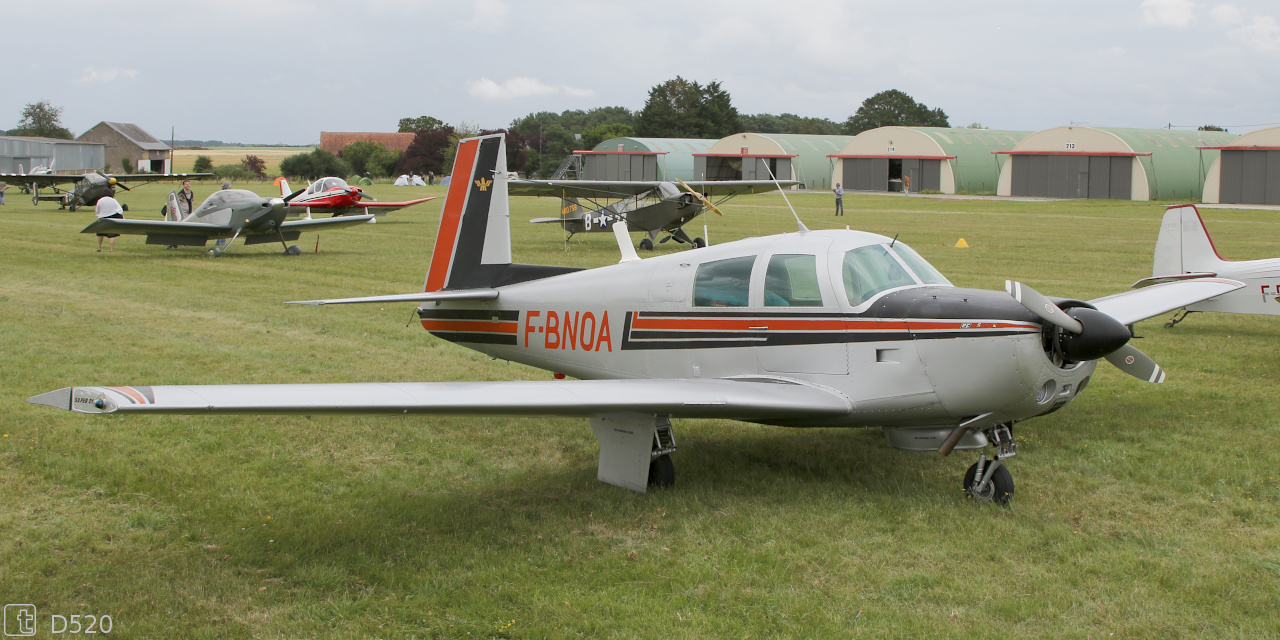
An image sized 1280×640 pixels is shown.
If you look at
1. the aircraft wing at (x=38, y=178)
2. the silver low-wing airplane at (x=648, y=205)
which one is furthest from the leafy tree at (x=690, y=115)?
the silver low-wing airplane at (x=648, y=205)

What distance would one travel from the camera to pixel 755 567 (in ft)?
16.5

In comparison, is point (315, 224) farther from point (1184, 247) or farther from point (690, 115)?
point (690, 115)

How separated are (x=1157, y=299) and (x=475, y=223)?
6.33 meters

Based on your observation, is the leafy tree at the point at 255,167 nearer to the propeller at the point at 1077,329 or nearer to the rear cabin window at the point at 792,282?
the rear cabin window at the point at 792,282

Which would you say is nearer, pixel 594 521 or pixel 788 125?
pixel 594 521

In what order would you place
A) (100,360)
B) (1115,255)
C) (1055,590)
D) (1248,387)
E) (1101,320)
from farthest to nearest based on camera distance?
(1115,255) < (100,360) < (1248,387) < (1101,320) < (1055,590)

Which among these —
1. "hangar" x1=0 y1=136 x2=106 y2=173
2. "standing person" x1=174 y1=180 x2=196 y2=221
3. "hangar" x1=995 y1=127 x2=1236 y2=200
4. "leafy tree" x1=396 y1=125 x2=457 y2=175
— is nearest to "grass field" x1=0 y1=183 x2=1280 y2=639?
"standing person" x1=174 y1=180 x2=196 y2=221

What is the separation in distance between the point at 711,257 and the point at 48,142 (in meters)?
106

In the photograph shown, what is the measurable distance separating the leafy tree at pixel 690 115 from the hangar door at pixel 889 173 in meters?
36.0

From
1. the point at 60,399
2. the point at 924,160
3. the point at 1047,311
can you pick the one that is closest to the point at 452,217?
the point at 60,399

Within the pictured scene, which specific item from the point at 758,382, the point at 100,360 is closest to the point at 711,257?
the point at 758,382

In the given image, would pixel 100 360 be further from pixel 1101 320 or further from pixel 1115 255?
pixel 1115 255

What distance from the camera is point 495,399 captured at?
5.28 m

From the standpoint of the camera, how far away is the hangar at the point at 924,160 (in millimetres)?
54719
